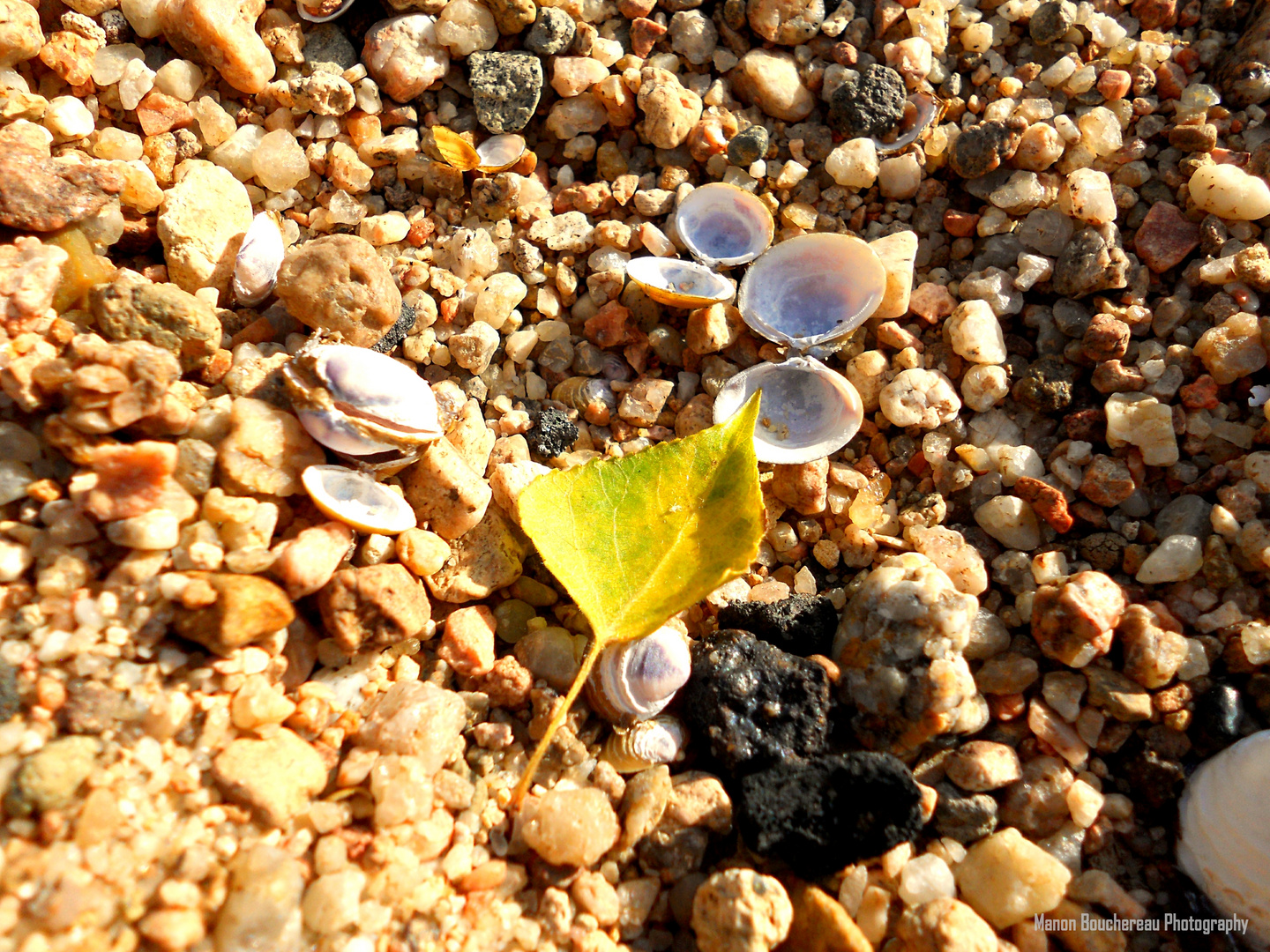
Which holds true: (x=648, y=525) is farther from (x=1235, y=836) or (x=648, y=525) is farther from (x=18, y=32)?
(x=18, y=32)

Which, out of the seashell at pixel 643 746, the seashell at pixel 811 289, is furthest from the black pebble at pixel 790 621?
the seashell at pixel 811 289

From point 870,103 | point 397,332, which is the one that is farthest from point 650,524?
point 870,103

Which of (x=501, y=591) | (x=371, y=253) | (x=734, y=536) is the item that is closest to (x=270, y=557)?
(x=501, y=591)

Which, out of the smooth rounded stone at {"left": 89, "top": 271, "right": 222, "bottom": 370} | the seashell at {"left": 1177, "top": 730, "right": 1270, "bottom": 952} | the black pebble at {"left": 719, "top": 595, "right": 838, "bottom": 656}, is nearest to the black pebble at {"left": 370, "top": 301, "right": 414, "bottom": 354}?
the smooth rounded stone at {"left": 89, "top": 271, "right": 222, "bottom": 370}

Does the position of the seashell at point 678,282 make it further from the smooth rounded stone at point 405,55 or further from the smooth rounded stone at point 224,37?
the smooth rounded stone at point 224,37

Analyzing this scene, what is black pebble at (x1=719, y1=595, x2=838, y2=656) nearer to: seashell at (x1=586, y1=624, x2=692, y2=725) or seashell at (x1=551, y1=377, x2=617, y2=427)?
seashell at (x1=586, y1=624, x2=692, y2=725)

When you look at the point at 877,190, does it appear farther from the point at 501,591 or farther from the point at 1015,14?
the point at 501,591
